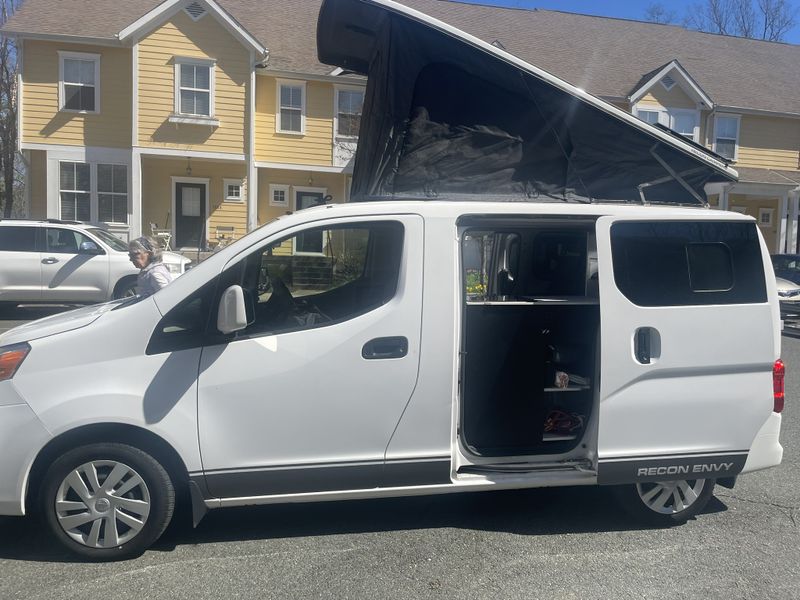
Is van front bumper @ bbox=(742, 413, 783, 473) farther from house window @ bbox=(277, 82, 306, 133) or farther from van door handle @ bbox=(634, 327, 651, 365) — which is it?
house window @ bbox=(277, 82, 306, 133)

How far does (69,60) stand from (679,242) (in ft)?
61.4

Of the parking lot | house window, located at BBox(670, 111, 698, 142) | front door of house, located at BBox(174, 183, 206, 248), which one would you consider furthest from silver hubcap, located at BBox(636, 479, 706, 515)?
house window, located at BBox(670, 111, 698, 142)

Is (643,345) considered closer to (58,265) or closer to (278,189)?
(58,265)

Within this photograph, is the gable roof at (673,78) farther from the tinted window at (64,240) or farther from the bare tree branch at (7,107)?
the bare tree branch at (7,107)

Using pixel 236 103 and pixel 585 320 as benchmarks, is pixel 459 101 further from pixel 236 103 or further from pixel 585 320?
pixel 236 103

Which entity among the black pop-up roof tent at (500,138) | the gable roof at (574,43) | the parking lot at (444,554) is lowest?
the parking lot at (444,554)

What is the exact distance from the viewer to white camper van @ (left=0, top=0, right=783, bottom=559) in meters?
3.74

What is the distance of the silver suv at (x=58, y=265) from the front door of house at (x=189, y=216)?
24.1 feet

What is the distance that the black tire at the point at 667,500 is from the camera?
446 cm

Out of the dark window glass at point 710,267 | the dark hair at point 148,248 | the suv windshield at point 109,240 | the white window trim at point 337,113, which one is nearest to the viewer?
the dark window glass at point 710,267

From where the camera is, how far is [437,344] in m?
3.94

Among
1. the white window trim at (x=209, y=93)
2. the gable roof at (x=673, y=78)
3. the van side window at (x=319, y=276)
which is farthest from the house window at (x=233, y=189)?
the van side window at (x=319, y=276)

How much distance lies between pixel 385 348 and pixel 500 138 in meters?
1.66

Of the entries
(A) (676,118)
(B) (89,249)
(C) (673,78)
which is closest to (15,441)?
(B) (89,249)
